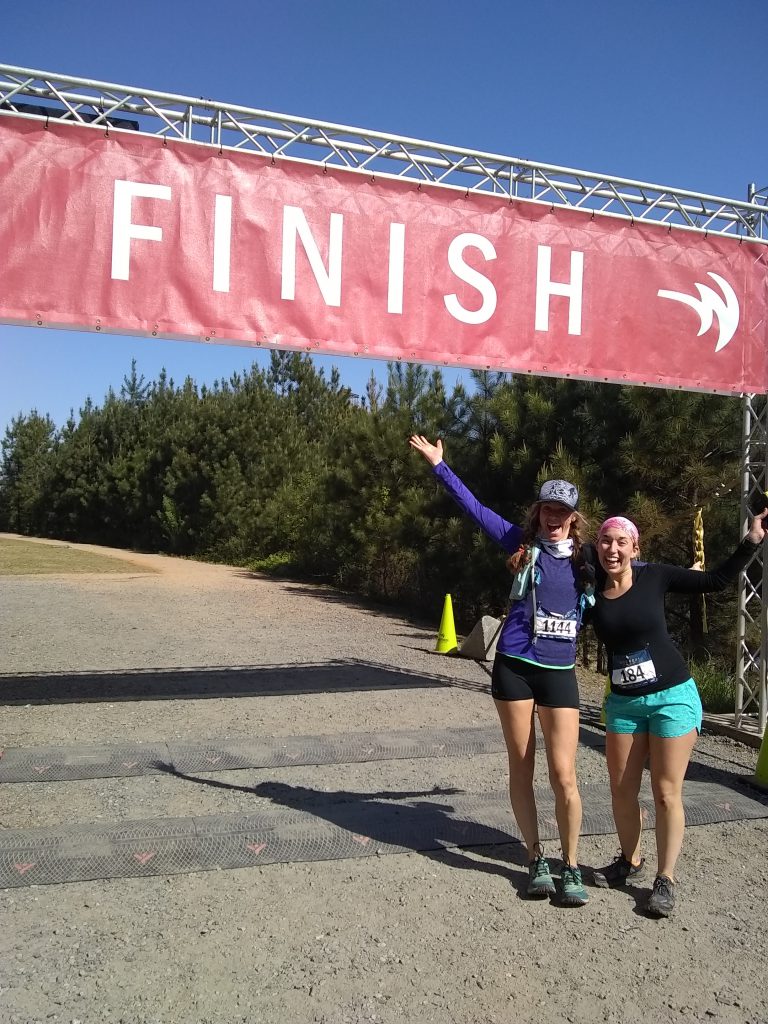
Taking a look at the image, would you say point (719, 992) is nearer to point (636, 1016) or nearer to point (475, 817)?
point (636, 1016)

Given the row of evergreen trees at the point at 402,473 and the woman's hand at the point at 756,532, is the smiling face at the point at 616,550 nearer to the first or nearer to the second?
the woman's hand at the point at 756,532

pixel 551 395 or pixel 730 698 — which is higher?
pixel 551 395

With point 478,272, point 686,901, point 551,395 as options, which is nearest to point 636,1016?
point 686,901

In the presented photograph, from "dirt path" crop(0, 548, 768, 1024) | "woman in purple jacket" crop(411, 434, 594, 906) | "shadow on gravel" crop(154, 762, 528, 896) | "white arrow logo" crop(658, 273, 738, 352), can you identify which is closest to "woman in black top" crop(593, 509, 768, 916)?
"woman in purple jacket" crop(411, 434, 594, 906)

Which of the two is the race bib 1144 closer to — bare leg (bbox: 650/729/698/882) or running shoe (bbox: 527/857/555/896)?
bare leg (bbox: 650/729/698/882)

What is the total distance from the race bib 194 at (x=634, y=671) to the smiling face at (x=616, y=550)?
1.24 feet

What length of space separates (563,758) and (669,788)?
494 millimetres

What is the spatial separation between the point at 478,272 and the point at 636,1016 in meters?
5.35

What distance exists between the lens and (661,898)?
160 inches

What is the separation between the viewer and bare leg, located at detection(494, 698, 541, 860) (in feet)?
13.5

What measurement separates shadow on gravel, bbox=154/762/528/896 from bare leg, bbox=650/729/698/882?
69 cm

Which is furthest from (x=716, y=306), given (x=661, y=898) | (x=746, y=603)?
(x=661, y=898)

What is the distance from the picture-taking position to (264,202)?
258 inches

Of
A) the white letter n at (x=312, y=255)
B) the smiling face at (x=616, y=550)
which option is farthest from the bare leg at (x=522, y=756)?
the white letter n at (x=312, y=255)
